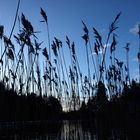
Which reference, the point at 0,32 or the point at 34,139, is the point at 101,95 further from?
the point at 0,32

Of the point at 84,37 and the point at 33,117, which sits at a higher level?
the point at 84,37

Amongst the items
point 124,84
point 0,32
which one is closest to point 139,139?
point 0,32

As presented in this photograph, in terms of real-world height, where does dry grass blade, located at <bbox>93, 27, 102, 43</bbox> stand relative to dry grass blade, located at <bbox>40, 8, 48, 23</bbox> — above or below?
below

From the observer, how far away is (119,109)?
10641mm

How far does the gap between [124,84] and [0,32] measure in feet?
23.9

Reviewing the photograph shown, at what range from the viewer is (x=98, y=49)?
978 cm

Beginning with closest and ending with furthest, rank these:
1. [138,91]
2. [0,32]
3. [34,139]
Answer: [0,32] < [34,139] < [138,91]

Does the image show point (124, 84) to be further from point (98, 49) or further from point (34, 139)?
point (34, 139)

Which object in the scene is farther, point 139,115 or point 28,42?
point 139,115

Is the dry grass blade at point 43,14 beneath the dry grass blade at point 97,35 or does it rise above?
above

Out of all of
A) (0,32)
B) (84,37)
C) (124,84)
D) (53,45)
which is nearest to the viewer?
(0,32)

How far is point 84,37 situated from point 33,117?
5.54 metres

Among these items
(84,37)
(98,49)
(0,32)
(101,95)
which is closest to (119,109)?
(101,95)

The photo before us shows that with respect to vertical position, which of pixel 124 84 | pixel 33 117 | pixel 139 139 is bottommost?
pixel 139 139
